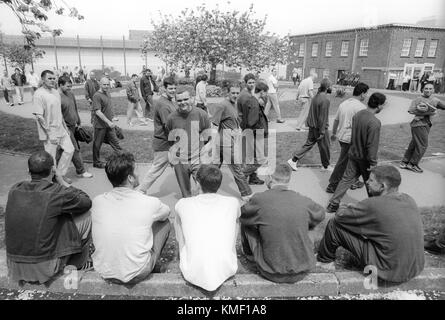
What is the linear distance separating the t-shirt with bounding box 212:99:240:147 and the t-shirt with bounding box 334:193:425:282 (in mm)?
2700

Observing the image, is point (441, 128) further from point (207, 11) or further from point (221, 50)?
point (207, 11)

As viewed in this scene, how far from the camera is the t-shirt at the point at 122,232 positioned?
2.97m

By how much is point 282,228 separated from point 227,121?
2.82 meters

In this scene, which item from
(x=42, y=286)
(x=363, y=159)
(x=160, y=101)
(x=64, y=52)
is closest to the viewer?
(x=42, y=286)

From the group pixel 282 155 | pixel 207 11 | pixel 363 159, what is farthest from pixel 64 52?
pixel 363 159

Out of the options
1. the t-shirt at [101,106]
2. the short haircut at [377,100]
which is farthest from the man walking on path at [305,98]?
the t-shirt at [101,106]

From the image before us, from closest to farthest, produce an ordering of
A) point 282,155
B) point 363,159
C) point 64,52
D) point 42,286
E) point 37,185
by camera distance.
A: point 37,185
point 42,286
point 363,159
point 282,155
point 64,52

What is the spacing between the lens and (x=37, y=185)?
3020 millimetres

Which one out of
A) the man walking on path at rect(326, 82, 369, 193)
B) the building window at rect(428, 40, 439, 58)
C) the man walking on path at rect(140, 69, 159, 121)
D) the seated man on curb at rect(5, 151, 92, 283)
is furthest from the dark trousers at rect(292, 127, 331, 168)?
the building window at rect(428, 40, 439, 58)

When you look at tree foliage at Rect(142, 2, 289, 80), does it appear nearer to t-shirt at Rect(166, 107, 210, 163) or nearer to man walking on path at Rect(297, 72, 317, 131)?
man walking on path at Rect(297, 72, 317, 131)

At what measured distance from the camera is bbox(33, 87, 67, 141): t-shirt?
5492 mm

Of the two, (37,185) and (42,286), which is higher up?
(37,185)

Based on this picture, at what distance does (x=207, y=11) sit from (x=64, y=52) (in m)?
22.8

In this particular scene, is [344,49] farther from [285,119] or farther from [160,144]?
[160,144]
